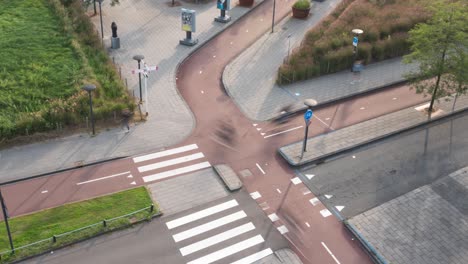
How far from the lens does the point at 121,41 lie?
39156 millimetres

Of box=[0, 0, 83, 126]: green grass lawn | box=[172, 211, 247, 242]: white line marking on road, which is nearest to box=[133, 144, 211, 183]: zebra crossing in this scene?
box=[172, 211, 247, 242]: white line marking on road

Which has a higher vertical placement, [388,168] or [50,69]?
[50,69]

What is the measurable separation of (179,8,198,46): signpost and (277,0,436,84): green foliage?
7702 mm

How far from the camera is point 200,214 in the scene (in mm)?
24016

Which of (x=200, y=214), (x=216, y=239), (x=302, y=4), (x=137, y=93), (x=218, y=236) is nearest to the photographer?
(x=216, y=239)

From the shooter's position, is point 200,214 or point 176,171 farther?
point 176,171

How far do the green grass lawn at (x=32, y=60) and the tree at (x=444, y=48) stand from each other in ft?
69.9

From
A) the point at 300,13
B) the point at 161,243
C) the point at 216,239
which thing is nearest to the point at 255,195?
the point at 216,239

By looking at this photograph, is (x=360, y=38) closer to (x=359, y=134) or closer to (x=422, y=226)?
(x=359, y=134)

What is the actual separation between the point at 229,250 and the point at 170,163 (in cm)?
691

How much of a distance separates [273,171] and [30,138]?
13.4 meters

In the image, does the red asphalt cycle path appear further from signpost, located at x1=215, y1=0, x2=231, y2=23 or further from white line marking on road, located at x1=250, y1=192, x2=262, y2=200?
signpost, located at x1=215, y1=0, x2=231, y2=23

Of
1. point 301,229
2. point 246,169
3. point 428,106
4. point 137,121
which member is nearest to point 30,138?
point 137,121

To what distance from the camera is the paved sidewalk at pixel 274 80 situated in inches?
1298
